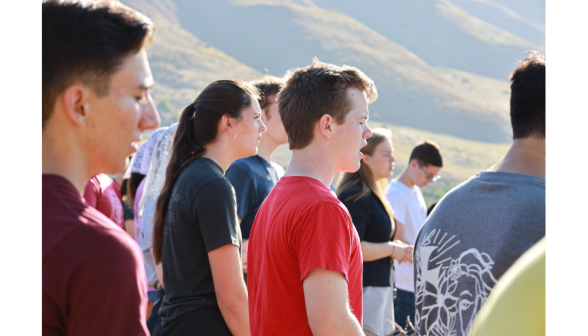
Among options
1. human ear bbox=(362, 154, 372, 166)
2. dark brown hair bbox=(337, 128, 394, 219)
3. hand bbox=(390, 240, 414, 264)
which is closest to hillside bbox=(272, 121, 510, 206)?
human ear bbox=(362, 154, 372, 166)

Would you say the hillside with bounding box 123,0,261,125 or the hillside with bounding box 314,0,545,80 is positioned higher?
the hillside with bounding box 314,0,545,80

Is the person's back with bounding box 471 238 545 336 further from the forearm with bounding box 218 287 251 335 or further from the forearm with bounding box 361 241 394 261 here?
the forearm with bounding box 361 241 394 261

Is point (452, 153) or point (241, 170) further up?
point (452, 153)

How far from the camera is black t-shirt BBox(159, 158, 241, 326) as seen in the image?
2.17 metres

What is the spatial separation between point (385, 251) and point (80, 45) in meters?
3.07

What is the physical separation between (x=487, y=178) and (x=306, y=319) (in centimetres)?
78

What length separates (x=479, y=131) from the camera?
68.9 metres

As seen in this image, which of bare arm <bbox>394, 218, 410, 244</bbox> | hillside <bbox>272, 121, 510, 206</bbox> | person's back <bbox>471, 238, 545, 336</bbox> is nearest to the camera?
person's back <bbox>471, 238, 545, 336</bbox>

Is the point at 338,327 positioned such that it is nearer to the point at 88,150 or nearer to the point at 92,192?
the point at 88,150

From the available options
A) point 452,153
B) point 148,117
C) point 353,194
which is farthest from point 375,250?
point 452,153

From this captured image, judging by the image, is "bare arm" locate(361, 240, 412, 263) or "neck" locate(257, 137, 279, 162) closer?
"neck" locate(257, 137, 279, 162)

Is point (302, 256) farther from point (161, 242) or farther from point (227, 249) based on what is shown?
point (161, 242)

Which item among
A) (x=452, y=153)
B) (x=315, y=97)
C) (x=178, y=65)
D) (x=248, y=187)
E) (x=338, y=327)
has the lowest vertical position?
(x=338, y=327)

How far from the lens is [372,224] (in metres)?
3.92
